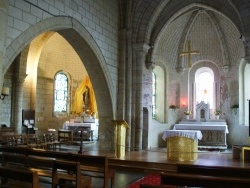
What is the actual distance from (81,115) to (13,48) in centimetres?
942

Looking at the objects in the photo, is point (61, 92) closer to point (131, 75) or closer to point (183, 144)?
point (131, 75)

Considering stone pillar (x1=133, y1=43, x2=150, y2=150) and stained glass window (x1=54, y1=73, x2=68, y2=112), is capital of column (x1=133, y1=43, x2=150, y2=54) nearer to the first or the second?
stone pillar (x1=133, y1=43, x2=150, y2=150)

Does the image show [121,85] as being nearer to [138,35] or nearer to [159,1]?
[138,35]

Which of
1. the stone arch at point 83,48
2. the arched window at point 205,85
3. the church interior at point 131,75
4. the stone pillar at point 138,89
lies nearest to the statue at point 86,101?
the church interior at point 131,75

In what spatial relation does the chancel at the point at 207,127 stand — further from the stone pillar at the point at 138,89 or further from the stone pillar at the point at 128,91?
the stone pillar at the point at 128,91

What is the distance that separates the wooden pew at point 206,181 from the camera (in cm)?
310

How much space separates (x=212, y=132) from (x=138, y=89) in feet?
16.4

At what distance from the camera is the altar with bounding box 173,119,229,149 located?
14.1 meters

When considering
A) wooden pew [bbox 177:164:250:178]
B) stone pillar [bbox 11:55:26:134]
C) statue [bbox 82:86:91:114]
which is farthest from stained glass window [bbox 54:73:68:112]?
wooden pew [bbox 177:164:250:178]

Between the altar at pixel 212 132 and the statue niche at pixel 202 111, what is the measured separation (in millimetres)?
614

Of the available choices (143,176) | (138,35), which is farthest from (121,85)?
(143,176)

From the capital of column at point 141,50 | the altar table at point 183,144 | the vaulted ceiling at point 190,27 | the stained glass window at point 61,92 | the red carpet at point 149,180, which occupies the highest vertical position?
the vaulted ceiling at point 190,27

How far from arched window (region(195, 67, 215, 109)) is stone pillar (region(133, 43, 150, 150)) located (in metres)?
6.11

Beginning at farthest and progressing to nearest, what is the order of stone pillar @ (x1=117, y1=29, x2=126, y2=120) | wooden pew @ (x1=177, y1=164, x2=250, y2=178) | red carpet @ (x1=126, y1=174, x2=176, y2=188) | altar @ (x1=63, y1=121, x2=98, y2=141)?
altar @ (x1=63, y1=121, x2=98, y2=141) < stone pillar @ (x1=117, y1=29, x2=126, y2=120) < red carpet @ (x1=126, y1=174, x2=176, y2=188) < wooden pew @ (x1=177, y1=164, x2=250, y2=178)
